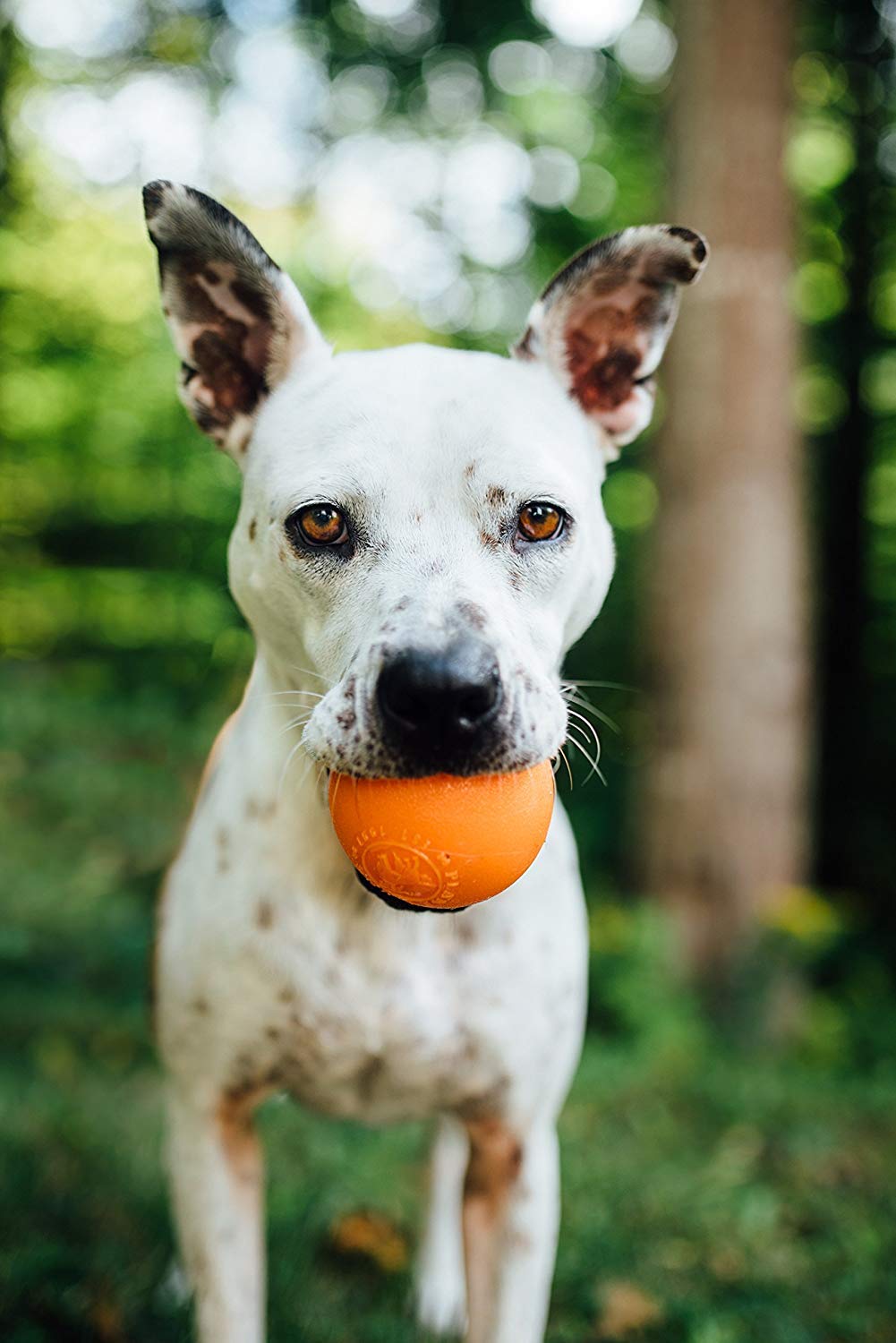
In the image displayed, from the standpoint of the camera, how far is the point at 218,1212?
94.7 inches

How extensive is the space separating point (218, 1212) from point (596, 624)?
630cm

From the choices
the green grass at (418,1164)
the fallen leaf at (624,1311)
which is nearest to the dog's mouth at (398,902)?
the green grass at (418,1164)

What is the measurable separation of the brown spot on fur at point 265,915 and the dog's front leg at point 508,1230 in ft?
2.06

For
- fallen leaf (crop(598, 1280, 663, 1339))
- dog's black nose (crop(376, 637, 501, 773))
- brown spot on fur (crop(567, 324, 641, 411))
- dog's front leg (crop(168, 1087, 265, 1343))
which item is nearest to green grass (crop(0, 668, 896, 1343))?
fallen leaf (crop(598, 1280, 663, 1339))

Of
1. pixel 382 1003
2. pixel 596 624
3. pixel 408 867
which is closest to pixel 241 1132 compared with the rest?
pixel 382 1003

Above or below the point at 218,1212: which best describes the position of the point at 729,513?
above

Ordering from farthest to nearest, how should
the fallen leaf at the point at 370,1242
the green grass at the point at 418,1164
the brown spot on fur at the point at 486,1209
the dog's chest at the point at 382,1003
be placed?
the fallen leaf at the point at 370,1242
the green grass at the point at 418,1164
the brown spot on fur at the point at 486,1209
the dog's chest at the point at 382,1003

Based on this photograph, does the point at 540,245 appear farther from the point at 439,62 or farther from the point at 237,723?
the point at 237,723

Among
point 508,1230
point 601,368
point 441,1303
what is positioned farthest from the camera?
point 441,1303

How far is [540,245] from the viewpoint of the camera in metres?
9.28

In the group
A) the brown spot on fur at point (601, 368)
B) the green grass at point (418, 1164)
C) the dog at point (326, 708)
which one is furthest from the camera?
the green grass at point (418, 1164)

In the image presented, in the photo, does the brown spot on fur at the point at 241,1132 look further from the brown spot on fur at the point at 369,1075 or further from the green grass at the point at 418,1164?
the green grass at the point at 418,1164

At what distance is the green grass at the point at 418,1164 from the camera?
3139 millimetres

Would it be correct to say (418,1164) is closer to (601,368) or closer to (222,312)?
(601,368)
